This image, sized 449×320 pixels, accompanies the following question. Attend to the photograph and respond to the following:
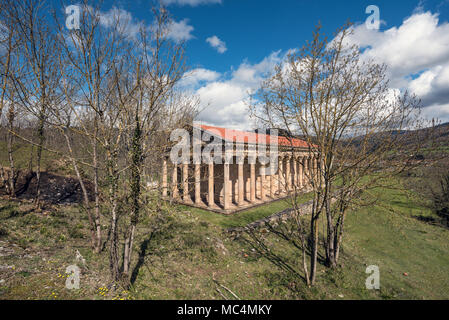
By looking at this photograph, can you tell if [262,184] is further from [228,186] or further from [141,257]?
[141,257]

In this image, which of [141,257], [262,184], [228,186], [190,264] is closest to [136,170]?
[141,257]

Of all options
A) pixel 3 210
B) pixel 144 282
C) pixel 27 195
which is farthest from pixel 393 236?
pixel 27 195

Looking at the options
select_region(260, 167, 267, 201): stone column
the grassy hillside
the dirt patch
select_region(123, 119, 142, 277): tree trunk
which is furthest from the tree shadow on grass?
select_region(260, 167, 267, 201): stone column

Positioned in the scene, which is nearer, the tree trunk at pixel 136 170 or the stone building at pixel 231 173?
the tree trunk at pixel 136 170

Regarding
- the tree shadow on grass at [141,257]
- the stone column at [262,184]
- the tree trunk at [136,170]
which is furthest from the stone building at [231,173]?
the tree trunk at [136,170]

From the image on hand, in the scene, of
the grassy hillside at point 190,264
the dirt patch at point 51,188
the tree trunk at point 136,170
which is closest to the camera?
the tree trunk at point 136,170

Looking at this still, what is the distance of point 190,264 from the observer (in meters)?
8.77

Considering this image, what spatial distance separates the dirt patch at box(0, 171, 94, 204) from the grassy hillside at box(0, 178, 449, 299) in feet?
7.25

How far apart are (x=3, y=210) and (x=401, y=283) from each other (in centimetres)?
1879

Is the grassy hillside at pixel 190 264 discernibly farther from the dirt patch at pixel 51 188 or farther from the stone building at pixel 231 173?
the stone building at pixel 231 173

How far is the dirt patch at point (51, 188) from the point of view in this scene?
44.0 ft

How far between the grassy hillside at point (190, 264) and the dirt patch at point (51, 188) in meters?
2.21
